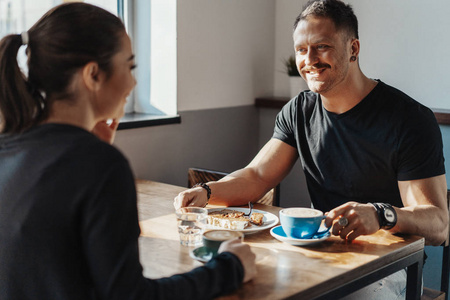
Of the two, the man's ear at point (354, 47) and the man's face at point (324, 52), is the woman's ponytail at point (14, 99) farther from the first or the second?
the man's ear at point (354, 47)

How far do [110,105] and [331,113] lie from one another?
1025 millimetres

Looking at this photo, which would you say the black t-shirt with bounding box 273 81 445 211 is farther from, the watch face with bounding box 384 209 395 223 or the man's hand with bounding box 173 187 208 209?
the man's hand with bounding box 173 187 208 209

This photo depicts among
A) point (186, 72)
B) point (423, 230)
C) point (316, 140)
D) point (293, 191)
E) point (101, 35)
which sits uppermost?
point (101, 35)

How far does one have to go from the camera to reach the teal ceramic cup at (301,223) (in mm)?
1391

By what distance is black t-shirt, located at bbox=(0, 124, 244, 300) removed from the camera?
0.92 meters

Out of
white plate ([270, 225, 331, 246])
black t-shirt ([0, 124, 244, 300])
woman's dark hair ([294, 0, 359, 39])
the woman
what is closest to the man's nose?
woman's dark hair ([294, 0, 359, 39])

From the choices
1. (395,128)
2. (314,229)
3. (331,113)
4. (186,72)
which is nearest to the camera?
(314,229)

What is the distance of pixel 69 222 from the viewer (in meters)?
0.94

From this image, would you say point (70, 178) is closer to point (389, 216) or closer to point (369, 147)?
point (389, 216)

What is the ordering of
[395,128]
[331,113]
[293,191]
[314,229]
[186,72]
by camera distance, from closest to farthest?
[314,229] → [395,128] → [331,113] → [186,72] → [293,191]

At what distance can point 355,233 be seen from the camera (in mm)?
1428

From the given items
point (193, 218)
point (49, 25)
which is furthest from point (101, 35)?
point (193, 218)

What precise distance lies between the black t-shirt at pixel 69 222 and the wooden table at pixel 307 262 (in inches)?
8.6

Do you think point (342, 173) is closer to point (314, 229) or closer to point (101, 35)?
point (314, 229)
